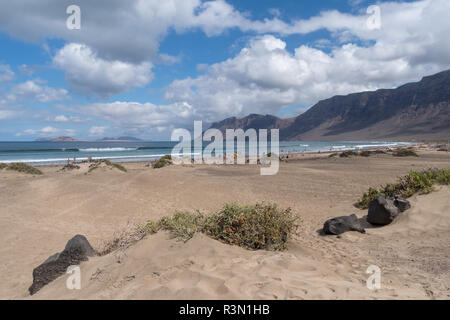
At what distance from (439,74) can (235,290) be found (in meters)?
218

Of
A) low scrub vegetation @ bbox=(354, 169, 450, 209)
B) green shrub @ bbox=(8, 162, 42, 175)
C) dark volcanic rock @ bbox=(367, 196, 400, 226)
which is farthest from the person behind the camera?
green shrub @ bbox=(8, 162, 42, 175)

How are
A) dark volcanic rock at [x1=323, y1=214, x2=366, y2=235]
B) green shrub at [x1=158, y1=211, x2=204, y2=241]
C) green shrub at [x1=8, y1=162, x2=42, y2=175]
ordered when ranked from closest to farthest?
green shrub at [x1=158, y1=211, x2=204, y2=241], dark volcanic rock at [x1=323, y1=214, x2=366, y2=235], green shrub at [x1=8, y1=162, x2=42, y2=175]

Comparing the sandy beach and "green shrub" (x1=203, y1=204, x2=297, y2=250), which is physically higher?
"green shrub" (x1=203, y1=204, x2=297, y2=250)

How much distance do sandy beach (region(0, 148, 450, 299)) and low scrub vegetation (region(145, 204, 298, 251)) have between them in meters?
0.25

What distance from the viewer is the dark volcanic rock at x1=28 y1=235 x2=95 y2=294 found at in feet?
15.6

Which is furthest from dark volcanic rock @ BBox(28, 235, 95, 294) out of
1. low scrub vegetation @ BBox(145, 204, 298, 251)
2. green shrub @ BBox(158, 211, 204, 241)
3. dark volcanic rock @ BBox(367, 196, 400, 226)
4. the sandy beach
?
dark volcanic rock @ BBox(367, 196, 400, 226)

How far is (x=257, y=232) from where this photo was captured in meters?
5.05

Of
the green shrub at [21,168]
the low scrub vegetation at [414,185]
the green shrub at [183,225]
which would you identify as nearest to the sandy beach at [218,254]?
the green shrub at [183,225]

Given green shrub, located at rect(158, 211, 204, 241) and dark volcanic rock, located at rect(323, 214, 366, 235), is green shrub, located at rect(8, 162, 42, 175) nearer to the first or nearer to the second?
green shrub, located at rect(158, 211, 204, 241)

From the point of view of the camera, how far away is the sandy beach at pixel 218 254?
11.3 feet

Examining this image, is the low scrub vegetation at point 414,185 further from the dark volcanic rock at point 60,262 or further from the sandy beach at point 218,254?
the dark volcanic rock at point 60,262

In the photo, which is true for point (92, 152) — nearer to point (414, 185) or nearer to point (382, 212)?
point (414, 185)

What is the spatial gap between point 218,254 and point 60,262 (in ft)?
9.43

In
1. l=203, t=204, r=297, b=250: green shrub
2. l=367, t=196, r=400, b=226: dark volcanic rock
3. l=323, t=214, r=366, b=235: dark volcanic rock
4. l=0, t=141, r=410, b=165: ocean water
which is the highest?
l=0, t=141, r=410, b=165: ocean water
